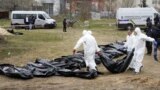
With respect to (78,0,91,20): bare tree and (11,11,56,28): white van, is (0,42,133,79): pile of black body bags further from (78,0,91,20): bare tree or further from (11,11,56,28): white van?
(78,0,91,20): bare tree

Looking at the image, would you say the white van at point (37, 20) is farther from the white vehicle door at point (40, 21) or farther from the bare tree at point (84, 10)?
the bare tree at point (84, 10)

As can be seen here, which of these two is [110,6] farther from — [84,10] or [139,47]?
[139,47]

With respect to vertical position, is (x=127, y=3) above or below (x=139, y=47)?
below

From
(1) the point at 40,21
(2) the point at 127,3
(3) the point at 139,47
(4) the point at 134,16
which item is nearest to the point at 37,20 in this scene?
(1) the point at 40,21

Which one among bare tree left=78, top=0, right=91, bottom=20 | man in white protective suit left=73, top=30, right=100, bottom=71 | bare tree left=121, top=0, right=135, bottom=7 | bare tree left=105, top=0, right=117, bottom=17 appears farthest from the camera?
bare tree left=121, top=0, right=135, bottom=7

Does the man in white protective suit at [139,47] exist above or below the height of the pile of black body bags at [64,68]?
above

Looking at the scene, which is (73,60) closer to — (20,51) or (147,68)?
(147,68)

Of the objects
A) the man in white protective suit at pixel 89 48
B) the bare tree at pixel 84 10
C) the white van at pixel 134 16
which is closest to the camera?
the man in white protective suit at pixel 89 48

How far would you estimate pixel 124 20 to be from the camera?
42.4 m

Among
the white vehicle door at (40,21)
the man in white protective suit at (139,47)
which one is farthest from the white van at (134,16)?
the man in white protective suit at (139,47)

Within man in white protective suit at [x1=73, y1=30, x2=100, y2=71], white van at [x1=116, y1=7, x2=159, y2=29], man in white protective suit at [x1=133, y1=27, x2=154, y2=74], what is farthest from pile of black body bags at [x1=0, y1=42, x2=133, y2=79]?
white van at [x1=116, y1=7, x2=159, y2=29]

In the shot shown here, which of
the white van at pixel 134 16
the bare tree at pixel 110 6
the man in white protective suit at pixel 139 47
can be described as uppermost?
the man in white protective suit at pixel 139 47

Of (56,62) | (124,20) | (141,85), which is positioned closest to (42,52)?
(56,62)

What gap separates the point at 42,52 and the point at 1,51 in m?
2.02
